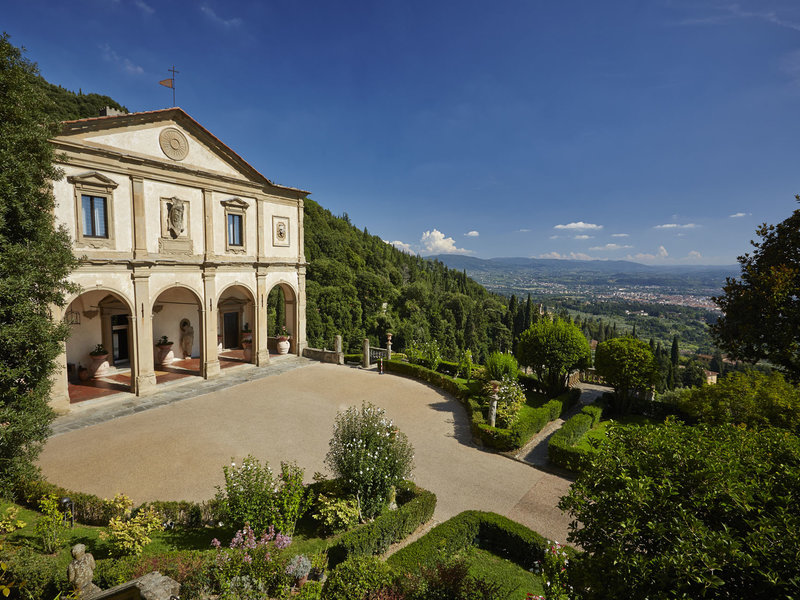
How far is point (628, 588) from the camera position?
345 centimetres

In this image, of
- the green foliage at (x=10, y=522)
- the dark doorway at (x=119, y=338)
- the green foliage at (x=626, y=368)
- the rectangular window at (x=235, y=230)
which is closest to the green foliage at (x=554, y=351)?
the green foliage at (x=626, y=368)

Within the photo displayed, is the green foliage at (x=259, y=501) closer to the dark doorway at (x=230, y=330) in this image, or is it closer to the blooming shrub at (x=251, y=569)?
the blooming shrub at (x=251, y=569)

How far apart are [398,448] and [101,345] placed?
1762cm

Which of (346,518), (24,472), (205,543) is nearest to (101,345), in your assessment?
(24,472)

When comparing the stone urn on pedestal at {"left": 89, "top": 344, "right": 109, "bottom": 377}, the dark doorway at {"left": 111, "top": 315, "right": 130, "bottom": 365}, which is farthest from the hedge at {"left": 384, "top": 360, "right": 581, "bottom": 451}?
the dark doorway at {"left": 111, "top": 315, "right": 130, "bottom": 365}

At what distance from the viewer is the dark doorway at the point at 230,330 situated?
82.0 ft

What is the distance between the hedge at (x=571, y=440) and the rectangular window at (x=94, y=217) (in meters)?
19.0

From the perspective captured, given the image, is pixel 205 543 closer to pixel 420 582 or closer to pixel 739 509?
pixel 420 582

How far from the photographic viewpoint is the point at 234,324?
83.8 feet

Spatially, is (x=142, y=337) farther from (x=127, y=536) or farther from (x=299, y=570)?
(x=299, y=570)

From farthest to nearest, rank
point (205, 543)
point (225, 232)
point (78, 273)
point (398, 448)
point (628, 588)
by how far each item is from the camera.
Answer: point (225, 232) < point (78, 273) < point (398, 448) < point (205, 543) < point (628, 588)

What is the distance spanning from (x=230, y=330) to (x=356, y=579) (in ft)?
73.3

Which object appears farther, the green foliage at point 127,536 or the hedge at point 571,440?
the hedge at point 571,440

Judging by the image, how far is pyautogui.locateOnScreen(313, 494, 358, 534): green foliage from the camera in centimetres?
801
